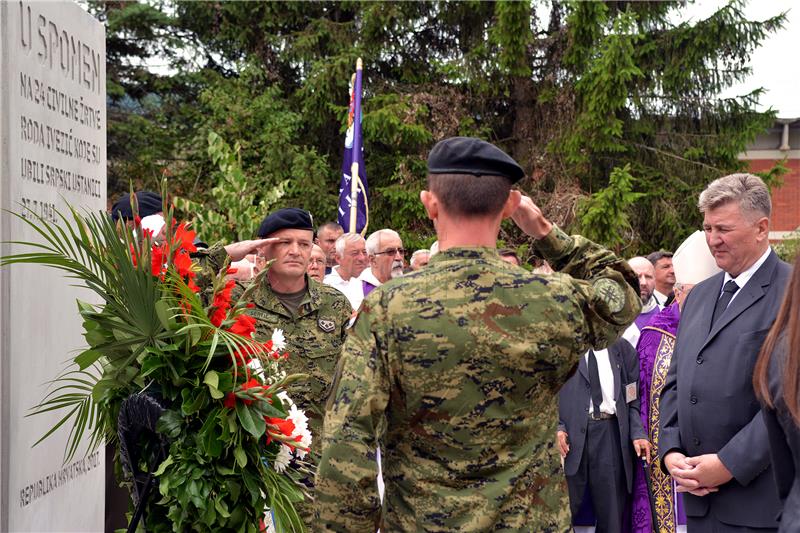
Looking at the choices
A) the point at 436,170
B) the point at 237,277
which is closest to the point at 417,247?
the point at 237,277

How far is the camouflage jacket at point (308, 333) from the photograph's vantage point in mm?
4754

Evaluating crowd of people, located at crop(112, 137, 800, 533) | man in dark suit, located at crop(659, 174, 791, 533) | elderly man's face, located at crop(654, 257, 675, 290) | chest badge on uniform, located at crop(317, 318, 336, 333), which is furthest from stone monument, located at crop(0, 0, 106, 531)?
elderly man's face, located at crop(654, 257, 675, 290)

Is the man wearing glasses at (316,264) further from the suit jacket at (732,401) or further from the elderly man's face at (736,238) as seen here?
the elderly man's face at (736,238)

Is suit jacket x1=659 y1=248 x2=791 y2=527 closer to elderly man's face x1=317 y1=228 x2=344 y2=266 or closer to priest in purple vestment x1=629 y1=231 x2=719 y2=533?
priest in purple vestment x1=629 y1=231 x2=719 y2=533

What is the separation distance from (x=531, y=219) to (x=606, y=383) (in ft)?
13.3

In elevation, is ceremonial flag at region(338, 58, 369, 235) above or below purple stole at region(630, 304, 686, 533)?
above

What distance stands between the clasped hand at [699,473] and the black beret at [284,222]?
7.43 feet

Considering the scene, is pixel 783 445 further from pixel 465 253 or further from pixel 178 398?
pixel 178 398

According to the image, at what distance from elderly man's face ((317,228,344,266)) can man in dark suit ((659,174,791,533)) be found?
5.75 meters

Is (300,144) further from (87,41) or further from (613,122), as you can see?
(87,41)

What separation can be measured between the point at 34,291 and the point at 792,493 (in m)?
3.42

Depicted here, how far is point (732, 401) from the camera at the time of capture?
3906mm

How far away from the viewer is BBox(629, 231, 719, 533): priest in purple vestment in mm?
6238

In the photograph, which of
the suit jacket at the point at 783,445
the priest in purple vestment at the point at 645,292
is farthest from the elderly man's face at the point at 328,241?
the suit jacket at the point at 783,445
